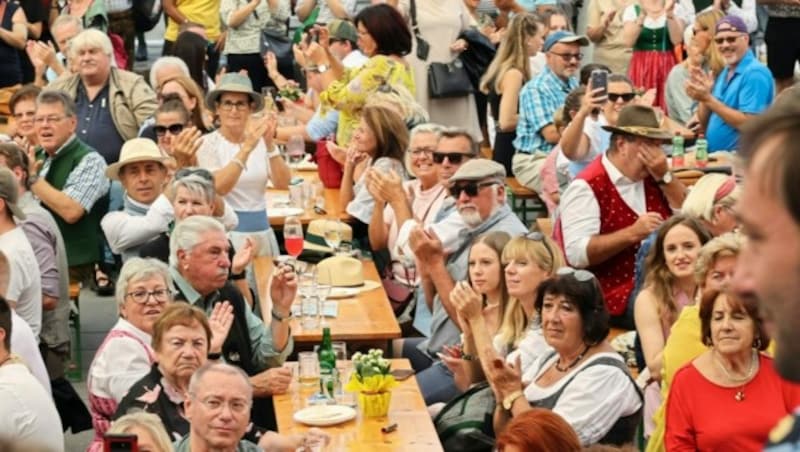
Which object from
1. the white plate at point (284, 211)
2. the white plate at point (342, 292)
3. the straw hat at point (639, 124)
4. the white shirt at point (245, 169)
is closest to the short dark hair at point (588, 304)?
the straw hat at point (639, 124)

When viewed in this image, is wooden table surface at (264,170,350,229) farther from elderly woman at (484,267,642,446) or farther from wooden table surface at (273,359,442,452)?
elderly woman at (484,267,642,446)

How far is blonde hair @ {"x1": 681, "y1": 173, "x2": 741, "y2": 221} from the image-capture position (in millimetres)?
6977

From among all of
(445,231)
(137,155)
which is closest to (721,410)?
(445,231)

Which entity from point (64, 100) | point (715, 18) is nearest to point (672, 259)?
point (64, 100)

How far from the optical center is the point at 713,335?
542 cm

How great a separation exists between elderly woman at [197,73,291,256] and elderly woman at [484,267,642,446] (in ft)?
9.15

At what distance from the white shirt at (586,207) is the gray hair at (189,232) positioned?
169 cm

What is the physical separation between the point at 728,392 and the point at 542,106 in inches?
216

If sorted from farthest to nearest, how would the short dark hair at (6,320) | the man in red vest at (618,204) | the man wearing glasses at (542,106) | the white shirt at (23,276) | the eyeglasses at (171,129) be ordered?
1. the man wearing glasses at (542,106)
2. the eyeglasses at (171,129)
3. the man in red vest at (618,204)
4. the white shirt at (23,276)
5. the short dark hair at (6,320)

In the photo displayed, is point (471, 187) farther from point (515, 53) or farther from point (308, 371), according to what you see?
point (515, 53)

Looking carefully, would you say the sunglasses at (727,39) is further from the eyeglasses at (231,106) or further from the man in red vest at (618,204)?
the eyeglasses at (231,106)

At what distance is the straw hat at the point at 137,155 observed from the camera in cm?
830

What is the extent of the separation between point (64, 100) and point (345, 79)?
235cm

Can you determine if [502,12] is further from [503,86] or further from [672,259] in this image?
[672,259]
